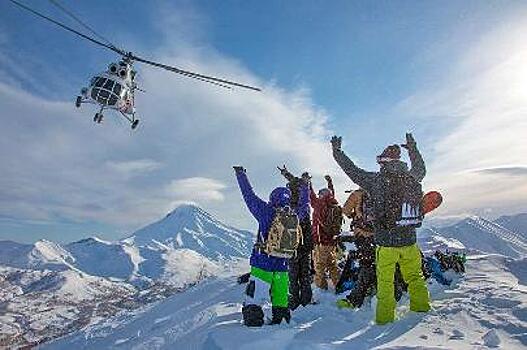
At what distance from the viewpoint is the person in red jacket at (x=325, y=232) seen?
39.2 feet

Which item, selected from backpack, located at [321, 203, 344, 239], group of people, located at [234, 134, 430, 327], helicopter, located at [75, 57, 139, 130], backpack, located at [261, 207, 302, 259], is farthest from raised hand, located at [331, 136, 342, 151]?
helicopter, located at [75, 57, 139, 130]

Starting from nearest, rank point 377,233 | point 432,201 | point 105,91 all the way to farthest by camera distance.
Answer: point 377,233 < point 432,201 < point 105,91

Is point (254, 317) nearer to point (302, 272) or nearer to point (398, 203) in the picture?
point (302, 272)

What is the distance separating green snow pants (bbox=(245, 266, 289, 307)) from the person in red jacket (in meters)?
Answer: 3.44

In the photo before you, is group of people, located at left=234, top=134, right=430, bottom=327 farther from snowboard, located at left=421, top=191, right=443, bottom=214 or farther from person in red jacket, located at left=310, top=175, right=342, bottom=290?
person in red jacket, located at left=310, top=175, right=342, bottom=290

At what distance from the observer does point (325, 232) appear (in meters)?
11.9

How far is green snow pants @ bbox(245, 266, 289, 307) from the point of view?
8.45m

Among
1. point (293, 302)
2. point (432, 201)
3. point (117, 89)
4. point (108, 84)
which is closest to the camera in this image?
point (432, 201)

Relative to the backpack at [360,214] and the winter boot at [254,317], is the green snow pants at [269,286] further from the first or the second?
the backpack at [360,214]

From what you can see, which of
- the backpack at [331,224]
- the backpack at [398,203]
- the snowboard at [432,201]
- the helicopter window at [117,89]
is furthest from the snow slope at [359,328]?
the helicopter window at [117,89]

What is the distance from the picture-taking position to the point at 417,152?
357 inches

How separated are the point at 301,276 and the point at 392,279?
2.59m

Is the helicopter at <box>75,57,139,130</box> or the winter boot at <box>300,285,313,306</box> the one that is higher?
the helicopter at <box>75,57,139,130</box>

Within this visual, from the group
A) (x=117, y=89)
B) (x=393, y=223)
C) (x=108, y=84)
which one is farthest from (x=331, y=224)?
(x=108, y=84)
